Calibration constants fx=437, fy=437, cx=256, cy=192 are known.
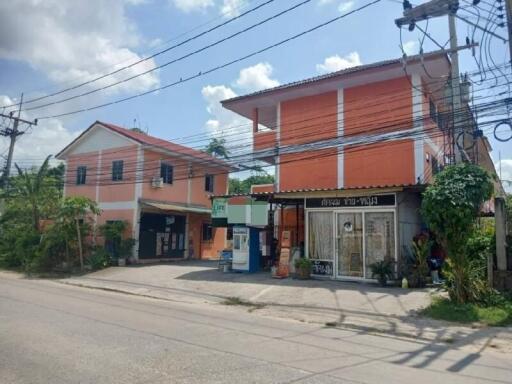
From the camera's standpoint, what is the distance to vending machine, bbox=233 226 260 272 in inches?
707

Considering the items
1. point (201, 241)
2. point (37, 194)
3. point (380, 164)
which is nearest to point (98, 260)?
point (37, 194)

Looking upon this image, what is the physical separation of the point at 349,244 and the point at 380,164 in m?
5.25

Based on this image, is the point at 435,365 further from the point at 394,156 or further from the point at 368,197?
the point at 394,156

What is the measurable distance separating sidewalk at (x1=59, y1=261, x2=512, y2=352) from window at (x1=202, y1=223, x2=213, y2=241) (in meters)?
9.54

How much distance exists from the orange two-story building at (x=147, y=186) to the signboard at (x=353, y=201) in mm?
8682

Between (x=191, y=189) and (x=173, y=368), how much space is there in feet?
74.9

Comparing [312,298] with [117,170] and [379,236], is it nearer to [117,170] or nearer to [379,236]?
[379,236]

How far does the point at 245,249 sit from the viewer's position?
1802 cm

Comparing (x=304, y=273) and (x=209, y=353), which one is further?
(x=304, y=273)

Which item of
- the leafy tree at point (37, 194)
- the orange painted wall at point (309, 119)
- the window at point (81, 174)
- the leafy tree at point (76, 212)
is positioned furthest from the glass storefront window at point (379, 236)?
the window at point (81, 174)

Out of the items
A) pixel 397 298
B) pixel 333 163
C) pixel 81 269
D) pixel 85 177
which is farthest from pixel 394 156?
pixel 85 177

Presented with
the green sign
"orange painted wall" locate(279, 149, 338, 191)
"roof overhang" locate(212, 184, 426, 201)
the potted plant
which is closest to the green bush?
the green sign

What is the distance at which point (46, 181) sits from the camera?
24.7 metres

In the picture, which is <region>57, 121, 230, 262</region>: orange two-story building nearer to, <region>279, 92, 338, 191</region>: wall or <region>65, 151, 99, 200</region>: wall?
<region>65, 151, 99, 200</region>: wall
